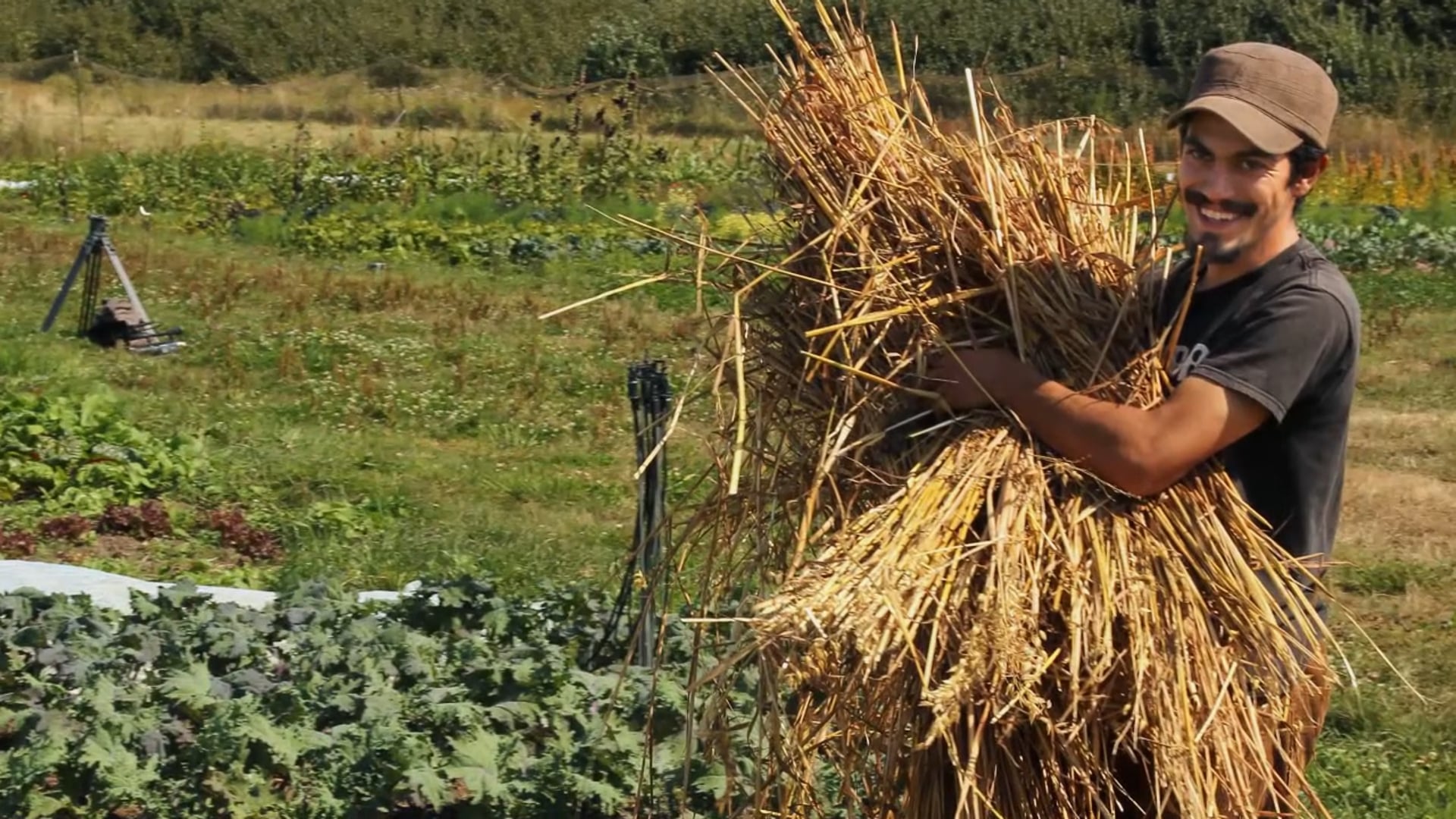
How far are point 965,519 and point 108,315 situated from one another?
874 cm

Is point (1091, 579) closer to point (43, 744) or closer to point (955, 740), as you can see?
point (955, 740)

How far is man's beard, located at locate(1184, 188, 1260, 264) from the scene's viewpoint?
276 cm

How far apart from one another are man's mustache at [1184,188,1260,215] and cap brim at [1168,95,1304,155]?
3.4 inches

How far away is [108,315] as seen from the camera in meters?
10.5

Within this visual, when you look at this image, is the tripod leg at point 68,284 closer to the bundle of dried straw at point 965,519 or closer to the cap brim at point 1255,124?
the bundle of dried straw at point 965,519

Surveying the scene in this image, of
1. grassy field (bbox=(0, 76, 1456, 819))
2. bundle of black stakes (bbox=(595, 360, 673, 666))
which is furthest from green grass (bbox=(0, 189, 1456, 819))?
bundle of black stakes (bbox=(595, 360, 673, 666))

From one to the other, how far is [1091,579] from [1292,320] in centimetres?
47

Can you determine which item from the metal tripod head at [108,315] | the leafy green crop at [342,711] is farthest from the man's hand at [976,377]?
the metal tripod head at [108,315]

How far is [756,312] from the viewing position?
10.0 ft

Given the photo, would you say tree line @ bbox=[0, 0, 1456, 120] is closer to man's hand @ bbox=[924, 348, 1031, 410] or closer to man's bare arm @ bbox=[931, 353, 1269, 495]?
man's hand @ bbox=[924, 348, 1031, 410]

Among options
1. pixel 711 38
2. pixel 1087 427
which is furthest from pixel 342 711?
pixel 711 38

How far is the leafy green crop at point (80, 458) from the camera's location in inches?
301

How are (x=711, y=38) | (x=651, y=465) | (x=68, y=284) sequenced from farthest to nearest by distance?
(x=711, y=38) < (x=68, y=284) < (x=651, y=465)

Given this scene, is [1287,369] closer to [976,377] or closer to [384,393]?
[976,377]
